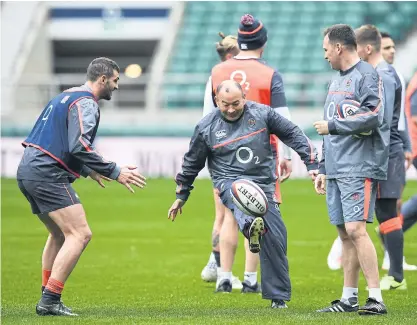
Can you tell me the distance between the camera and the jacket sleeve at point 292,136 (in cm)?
836

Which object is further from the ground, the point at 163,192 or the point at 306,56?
the point at 306,56

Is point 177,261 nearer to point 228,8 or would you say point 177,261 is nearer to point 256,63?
point 256,63

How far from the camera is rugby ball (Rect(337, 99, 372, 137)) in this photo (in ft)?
26.0

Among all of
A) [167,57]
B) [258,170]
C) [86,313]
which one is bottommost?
[86,313]

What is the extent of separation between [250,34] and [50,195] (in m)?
2.53

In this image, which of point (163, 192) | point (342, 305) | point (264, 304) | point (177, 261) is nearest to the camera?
point (342, 305)

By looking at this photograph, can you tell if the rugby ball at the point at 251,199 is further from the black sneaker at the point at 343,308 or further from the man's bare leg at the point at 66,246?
the man's bare leg at the point at 66,246

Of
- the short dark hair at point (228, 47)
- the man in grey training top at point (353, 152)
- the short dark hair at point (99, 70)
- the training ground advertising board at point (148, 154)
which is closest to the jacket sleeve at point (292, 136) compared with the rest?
the man in grey training top at point (353, 152)

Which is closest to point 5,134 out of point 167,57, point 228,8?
point 167,57

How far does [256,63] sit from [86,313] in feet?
9.17

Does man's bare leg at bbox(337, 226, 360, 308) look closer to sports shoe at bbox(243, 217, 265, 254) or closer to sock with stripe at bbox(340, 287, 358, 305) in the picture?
sock with stripe at bbox(340, 287, 358, 305)

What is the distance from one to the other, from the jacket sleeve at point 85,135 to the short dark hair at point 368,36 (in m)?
2.45

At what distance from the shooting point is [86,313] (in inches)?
327

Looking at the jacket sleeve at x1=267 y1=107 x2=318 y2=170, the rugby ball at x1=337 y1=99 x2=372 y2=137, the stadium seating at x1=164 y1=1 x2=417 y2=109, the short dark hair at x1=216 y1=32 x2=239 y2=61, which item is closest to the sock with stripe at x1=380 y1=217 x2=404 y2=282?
the jacket sleeve at x1=267 y1=107 x2=318 y2=170
